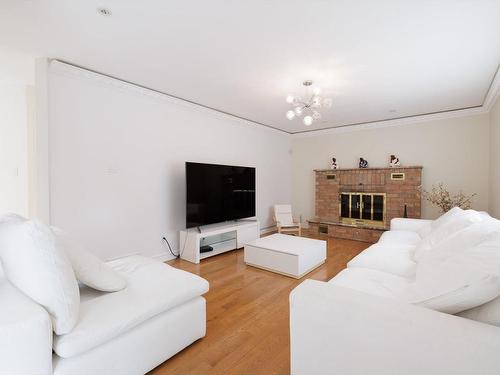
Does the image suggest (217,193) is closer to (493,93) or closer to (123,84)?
(123,84)

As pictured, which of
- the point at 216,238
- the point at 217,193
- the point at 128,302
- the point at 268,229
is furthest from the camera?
the point at 268,229

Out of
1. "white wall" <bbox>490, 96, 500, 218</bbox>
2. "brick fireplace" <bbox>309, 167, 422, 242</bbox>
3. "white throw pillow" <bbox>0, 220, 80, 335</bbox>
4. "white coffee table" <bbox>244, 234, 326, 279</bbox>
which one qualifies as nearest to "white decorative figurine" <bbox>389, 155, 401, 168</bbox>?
"brick fireplace" <bbox>309, 167, 422, 242</bbox>

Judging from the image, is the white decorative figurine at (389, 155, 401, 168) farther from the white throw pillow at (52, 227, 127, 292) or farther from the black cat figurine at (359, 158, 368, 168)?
the white throw pillow at (52, 227, 127, 292)

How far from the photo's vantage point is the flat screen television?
3.85m

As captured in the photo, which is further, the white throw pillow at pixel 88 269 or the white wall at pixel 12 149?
the white wall at pixel 12 149

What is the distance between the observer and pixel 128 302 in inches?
62.2

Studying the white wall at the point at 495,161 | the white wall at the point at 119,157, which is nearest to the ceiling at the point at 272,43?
the white wall at the point at 119,157

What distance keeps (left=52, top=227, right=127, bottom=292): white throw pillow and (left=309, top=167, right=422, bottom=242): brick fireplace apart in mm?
4645

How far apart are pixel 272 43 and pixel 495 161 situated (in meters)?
3.74

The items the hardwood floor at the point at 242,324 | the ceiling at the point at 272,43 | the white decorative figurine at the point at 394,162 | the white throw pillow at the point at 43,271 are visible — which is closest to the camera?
the white throw pillow at the point at 43,271

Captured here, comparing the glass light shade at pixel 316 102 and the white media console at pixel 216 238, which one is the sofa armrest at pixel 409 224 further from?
the white media console at pixel 216 238

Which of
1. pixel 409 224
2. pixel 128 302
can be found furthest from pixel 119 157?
pixel 409 224

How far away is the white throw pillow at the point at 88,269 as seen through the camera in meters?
1.57

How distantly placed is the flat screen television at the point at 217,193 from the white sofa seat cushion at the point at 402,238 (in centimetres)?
237
